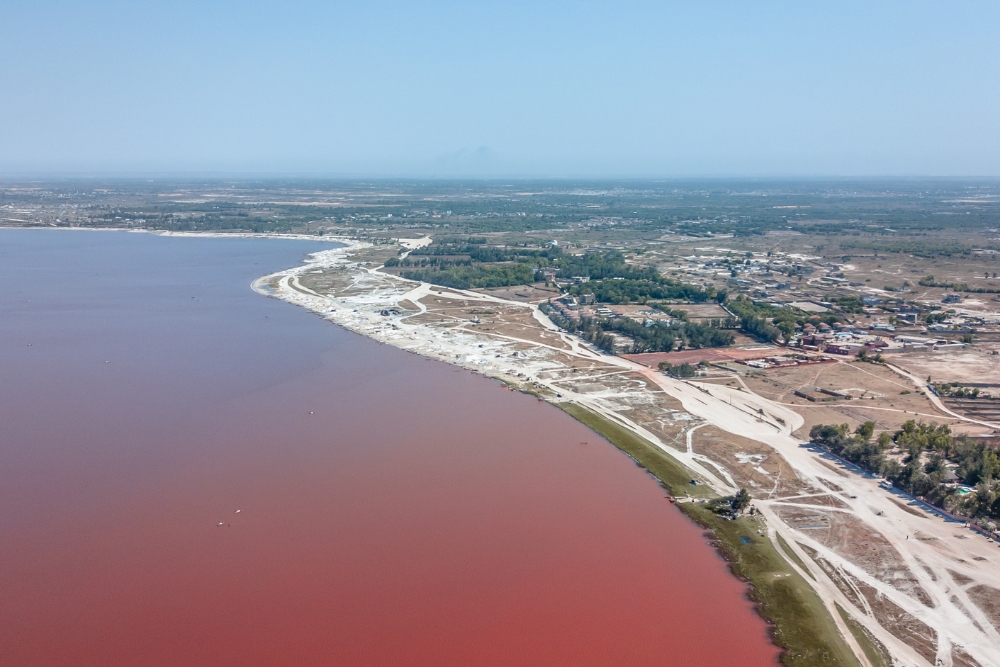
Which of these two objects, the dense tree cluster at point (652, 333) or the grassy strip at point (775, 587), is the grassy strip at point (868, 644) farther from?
the dense tree cluster at point (652, 333)

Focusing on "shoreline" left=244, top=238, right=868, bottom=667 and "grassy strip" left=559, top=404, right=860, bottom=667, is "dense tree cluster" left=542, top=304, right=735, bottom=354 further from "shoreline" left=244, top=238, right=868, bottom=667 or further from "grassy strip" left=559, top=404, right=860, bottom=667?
"grassy strip" left=559, top=404, right=860, bottom=667

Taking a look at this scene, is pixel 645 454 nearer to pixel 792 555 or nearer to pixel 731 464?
pixel 731 464

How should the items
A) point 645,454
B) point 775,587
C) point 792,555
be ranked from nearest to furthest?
point 775,587
point 792,555
point 645,454

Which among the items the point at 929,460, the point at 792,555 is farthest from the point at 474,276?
the point at 792,555

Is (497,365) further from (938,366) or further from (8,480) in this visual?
(938,366)

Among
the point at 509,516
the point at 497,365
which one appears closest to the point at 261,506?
the point at 509,516

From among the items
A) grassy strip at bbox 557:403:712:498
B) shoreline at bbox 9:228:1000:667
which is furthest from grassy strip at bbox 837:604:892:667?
grassy strip at bbox 557:403:712:498

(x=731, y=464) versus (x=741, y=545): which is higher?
(x=731, y=464)
